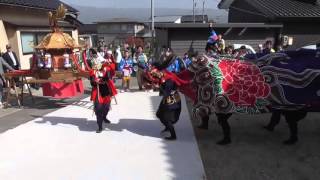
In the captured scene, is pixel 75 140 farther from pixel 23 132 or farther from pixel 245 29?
pixel 245 29

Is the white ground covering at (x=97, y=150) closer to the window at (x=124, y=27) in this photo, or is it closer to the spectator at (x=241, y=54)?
the spectator at (x=241, y=54)

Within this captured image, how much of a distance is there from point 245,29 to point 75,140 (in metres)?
12.0

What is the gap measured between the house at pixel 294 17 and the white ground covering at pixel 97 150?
9877mm

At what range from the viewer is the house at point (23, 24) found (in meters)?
14.3

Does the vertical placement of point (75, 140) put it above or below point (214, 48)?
below

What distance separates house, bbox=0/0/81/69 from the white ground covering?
6.08m

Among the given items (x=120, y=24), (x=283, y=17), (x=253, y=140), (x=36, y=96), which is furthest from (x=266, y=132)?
(x=120, y=24)

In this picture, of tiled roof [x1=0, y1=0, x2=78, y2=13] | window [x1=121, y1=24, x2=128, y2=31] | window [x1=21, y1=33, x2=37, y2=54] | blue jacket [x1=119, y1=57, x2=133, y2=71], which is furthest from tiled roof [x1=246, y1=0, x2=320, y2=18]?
window [x1=121, y1=24, x2=128, y2=31]

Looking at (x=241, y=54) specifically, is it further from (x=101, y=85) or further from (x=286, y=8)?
(x=286, y=8)

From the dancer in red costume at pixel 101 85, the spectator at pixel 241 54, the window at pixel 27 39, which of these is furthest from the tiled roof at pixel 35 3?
the spectator at pixel 241 54

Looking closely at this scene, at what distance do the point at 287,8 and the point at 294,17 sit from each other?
28.8 inches

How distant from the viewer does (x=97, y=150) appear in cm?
665

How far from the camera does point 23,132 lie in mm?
7844

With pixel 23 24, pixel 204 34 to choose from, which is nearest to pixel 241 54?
pixel 204 34
